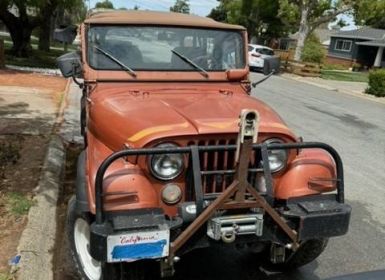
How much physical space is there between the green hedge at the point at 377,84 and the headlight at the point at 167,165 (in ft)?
62.5

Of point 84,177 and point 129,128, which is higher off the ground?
point 129,128

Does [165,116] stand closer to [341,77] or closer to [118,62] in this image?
[118,62]

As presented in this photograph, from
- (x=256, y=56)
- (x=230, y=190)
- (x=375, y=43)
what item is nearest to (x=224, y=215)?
(x=230, y=190)

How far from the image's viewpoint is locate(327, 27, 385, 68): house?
4644 cm

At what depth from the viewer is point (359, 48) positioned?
4878 centimetres

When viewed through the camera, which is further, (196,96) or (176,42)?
(176,42)

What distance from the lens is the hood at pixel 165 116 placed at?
133 inches

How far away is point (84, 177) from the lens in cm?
360

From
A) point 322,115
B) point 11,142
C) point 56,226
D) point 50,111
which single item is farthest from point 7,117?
point 322,115

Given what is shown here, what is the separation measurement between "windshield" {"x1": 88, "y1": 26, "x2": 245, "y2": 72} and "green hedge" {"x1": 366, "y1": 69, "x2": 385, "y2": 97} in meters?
17.3

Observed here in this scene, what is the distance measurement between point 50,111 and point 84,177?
7122 mm

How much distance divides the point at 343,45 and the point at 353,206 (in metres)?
47.6

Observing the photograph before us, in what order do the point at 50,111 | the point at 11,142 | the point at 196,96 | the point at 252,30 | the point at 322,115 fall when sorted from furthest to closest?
the point at 252,30 < the point at 322,115 < the point at 50,111 < the point at 11,142 < the point at 196,96

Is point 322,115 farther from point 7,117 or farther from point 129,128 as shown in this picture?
point 129,128
